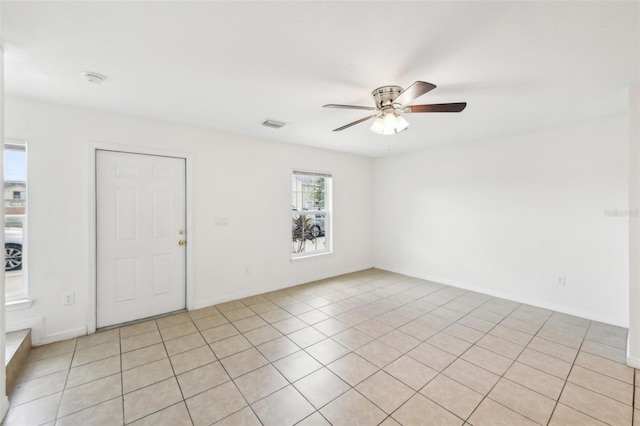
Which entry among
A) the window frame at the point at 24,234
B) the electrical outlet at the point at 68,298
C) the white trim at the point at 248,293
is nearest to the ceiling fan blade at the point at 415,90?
the white trim at the point at 248,293

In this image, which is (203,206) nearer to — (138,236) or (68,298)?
(138,236)

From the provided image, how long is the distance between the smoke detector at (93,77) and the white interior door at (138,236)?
1.02 metres

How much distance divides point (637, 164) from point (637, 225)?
52cm

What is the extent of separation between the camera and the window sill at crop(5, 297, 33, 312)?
8.16 feet

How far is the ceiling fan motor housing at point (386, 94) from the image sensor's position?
7.41 ft

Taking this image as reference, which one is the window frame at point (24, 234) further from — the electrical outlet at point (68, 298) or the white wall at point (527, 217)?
the white wall at point (527, 217)

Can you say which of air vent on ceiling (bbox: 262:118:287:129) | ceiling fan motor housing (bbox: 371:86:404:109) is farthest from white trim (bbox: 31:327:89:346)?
ceiling fan motor housing (bbox: 371:86:404:109)

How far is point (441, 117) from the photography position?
317cm

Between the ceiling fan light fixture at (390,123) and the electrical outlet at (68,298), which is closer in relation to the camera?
the ceiling fan light fixture at (390,123)

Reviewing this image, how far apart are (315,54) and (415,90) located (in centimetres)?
74

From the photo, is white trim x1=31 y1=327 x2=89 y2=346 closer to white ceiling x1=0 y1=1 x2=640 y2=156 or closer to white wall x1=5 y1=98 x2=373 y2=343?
white wall x1=5 y1=98 x2=373 y2=343

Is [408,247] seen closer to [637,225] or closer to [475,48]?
[637,225]

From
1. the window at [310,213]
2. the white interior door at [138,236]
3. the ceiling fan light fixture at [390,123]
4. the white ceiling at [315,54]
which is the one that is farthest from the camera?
the window at [310,213]

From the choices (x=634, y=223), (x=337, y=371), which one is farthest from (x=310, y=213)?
(x=634, y=223)
